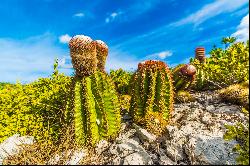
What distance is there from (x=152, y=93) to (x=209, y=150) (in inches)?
59.1

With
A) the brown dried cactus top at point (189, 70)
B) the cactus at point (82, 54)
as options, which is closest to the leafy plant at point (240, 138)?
the cactus at point (82, 54)

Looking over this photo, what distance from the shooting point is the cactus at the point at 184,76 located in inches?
376

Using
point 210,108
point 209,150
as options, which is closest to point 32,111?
point 209,150

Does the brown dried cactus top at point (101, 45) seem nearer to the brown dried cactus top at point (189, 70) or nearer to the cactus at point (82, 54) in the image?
the cactus at point (82, 54)

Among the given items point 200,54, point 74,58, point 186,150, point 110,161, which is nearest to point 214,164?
point 186,150

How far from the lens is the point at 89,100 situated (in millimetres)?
6543

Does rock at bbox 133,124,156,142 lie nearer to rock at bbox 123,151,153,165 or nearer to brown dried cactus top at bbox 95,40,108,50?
rock at bbox 123,151,153,165

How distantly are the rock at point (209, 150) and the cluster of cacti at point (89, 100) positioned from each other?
1.38 metres

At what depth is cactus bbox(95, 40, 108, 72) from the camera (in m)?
8.00

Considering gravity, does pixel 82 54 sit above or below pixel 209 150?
above

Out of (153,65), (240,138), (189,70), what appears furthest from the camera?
(189,70)

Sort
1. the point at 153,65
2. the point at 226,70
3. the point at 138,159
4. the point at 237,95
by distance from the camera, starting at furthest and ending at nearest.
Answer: the point at 226,70 → the point at 237,95 → the point at 153,65 → the point at 138,159

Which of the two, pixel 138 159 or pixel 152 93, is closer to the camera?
pixel 138 159

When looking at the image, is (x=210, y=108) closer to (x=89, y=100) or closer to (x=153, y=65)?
(x=153, y=65)
